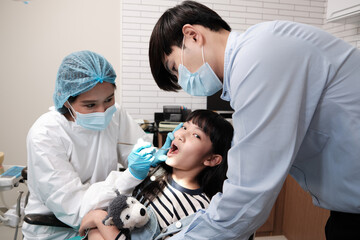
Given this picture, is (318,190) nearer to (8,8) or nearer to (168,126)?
(168,126)

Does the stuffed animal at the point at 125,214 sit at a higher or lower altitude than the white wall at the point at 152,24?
lower

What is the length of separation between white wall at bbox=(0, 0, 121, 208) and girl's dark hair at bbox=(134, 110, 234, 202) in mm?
2079

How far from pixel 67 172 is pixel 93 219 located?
288 mm

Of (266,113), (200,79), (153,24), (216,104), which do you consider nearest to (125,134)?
(200,79)

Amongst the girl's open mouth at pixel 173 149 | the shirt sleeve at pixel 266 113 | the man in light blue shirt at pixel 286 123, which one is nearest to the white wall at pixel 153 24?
the girl's open mouth at pixel 173 149

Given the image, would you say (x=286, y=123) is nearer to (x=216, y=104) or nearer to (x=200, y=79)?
(x=200, y=79)

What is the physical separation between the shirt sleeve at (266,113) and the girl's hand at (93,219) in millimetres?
720

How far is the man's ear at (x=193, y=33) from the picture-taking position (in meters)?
0.86

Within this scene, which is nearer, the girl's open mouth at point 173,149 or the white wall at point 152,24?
the girl's open mouth at point 173,149

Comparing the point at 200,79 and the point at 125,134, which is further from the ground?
the point at 200,79

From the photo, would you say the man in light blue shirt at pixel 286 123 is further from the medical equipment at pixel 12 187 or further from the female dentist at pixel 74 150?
the medical equipment at pixel 12 187

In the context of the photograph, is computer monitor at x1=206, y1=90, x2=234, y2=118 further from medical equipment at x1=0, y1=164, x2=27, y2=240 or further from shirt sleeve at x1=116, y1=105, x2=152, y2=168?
medical equipment at x1=0, y1=164, x2=27, y2=240

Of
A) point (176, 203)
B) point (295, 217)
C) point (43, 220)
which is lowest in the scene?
point (295, 217)

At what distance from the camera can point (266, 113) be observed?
651 millimetres
